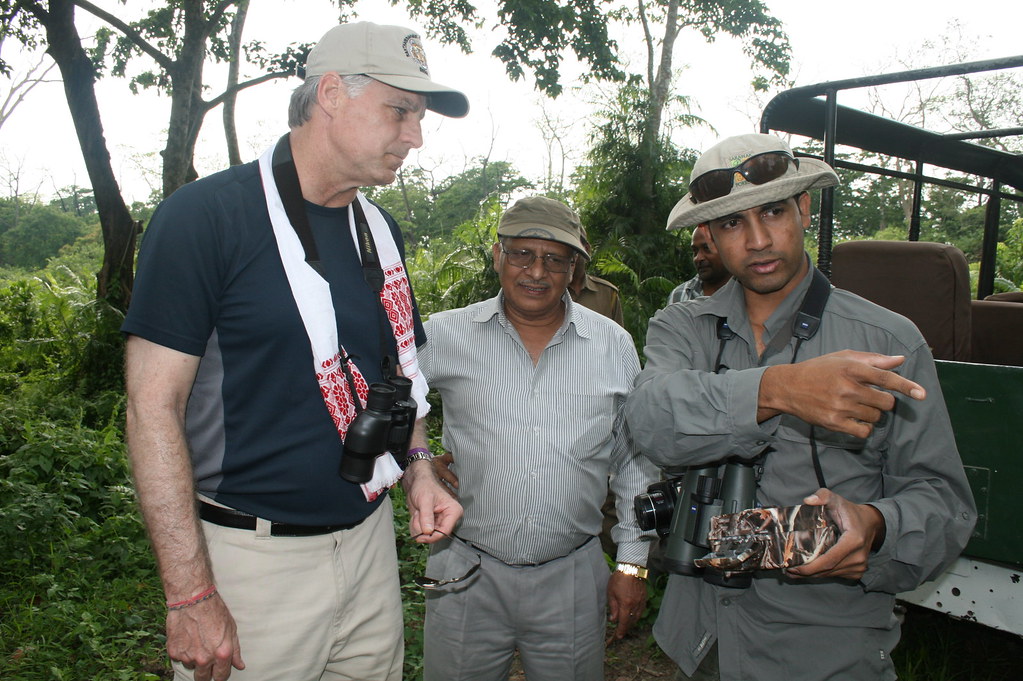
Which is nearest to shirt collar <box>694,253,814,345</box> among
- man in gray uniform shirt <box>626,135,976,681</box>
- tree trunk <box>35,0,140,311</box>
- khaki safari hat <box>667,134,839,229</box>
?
man in gray uniform shirt <box>626,135,976,681</box>

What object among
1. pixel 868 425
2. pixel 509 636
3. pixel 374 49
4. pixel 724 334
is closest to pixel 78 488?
pixel 509 636

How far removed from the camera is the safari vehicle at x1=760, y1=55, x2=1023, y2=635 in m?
2.54

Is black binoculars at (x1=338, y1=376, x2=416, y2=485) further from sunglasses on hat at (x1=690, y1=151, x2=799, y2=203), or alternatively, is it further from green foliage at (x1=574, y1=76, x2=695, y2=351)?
green foliage at (x1=574, y1=76, x2=695, y2=351)

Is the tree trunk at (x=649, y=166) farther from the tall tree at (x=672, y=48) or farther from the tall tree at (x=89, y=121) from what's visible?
the tall tree at (x=89, y=121)

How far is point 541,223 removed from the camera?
104 inches

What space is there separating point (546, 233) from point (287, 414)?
1159mm

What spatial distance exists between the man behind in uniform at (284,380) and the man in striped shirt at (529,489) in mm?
346

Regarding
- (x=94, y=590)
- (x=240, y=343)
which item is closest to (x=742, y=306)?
(x=240, y=343)

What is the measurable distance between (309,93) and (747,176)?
1.11 meters

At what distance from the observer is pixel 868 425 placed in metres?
1.32

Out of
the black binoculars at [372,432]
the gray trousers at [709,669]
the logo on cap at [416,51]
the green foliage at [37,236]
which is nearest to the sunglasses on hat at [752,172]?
the logo on cap at [416,51]

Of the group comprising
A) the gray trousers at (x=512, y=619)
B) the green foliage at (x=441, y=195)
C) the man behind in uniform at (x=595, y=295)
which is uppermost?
the green foliage at (x=441, y=195)

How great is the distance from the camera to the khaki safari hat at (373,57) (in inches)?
76.4

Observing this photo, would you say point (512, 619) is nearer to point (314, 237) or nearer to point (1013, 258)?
point (314, 237)
